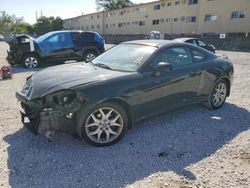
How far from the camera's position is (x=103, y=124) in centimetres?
393

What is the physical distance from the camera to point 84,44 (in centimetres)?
1255

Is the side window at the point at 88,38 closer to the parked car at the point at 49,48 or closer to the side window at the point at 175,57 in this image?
the parked car at the point at 49,48

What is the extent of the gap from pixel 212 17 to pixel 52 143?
32727 millimetres

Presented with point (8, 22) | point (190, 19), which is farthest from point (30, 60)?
point (8, 22)

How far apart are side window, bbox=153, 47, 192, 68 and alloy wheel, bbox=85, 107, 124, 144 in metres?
1.17

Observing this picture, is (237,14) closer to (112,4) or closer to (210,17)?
(210,17)

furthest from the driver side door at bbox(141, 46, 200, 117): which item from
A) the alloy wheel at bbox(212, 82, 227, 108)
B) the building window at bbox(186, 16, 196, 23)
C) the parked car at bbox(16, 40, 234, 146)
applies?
the building window at bbox(186, 16, 196, 23)

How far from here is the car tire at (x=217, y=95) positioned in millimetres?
5645

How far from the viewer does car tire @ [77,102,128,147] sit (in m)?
3.77

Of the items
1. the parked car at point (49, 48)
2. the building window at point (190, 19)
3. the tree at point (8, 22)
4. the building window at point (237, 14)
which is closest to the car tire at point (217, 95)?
the parked car at point (49, 48)

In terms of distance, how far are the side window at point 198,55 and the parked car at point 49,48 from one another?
22.2 feet

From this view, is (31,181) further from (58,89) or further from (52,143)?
(58,89)

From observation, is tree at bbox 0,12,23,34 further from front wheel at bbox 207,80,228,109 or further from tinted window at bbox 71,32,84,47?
front wheel at bbox 207,80,228,109

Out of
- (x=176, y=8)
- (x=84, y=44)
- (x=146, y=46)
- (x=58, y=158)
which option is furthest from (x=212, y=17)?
(x=58, y=158)
